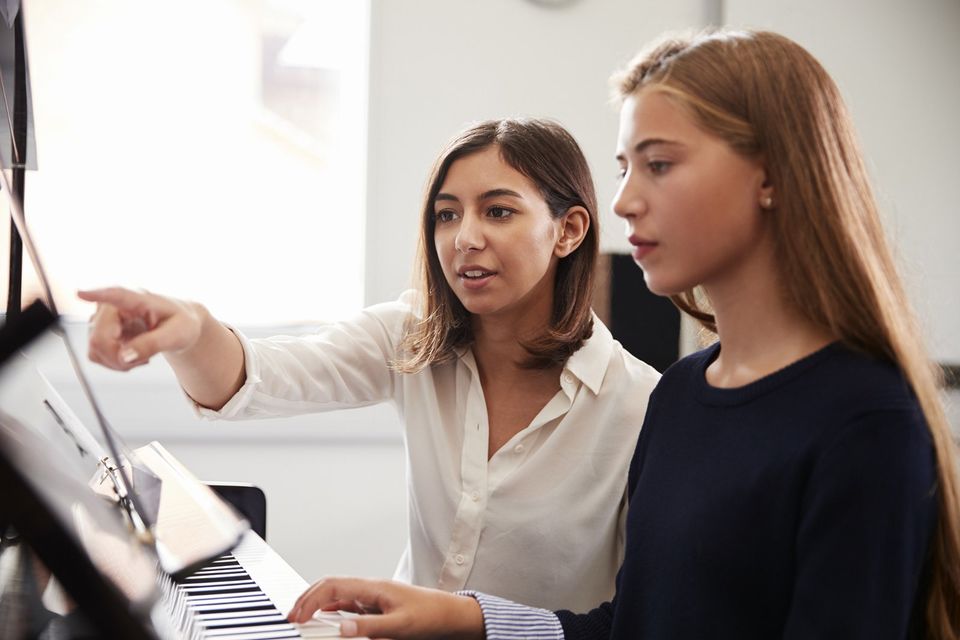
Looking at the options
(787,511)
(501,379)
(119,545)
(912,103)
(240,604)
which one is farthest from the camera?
(912,103)

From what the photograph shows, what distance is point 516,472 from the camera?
1.46 meters

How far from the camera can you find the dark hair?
1518mm

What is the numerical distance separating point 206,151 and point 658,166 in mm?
2284

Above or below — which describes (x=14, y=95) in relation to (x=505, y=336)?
above

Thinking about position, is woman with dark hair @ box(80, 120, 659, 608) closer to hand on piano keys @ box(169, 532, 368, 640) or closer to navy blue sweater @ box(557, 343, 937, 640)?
hand on piano keys @ box(169, 532, 368, 640)

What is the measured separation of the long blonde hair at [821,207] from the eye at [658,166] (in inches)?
1.8

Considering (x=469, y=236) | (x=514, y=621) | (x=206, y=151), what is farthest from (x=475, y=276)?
(x=206, y=151)

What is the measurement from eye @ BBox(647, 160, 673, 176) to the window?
213 centimetres

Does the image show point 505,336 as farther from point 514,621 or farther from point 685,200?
point 685,200

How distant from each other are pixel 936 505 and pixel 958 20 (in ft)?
8.93

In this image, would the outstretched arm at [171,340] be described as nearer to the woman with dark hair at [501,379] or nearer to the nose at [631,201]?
the woman with dark hair at [501,379]

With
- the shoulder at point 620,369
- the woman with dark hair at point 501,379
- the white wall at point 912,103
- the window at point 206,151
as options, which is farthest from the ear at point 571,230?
the white wall at point 912,103

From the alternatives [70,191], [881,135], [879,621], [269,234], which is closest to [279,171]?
[269,234]

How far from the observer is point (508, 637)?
111 cm
